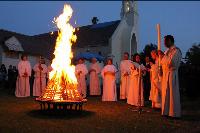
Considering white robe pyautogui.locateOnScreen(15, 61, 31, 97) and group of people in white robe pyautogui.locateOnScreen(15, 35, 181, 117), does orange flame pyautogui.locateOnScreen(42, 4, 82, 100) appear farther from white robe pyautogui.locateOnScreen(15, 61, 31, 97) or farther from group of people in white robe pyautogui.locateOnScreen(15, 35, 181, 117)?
white robe pyautogui.locateOnScreen(15, 61, 31, 97)

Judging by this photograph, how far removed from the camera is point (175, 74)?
10602mm

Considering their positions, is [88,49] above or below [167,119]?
above

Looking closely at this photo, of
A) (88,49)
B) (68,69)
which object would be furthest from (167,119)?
(88,49)

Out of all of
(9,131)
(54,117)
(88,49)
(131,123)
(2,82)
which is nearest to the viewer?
(9,131)

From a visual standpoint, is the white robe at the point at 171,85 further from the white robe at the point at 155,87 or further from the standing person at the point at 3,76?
the standing person at the point at 3,76

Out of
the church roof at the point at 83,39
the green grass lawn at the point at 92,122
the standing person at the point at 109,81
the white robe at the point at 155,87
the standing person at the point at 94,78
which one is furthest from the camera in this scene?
the church roof at the point at 83,39

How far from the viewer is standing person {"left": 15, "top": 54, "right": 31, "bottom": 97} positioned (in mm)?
17656

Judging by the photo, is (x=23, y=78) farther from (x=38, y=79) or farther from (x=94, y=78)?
(x=94, y=78)

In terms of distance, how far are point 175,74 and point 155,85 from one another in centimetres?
228

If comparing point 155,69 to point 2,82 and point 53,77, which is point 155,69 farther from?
point 2,82

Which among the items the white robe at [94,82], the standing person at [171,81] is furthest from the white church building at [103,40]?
the standing person at [171,81]

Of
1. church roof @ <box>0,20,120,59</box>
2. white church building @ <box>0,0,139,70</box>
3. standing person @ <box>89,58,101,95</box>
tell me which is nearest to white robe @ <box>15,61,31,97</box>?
standing person @ <box>89,58,101,95</box>

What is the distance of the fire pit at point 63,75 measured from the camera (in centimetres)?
1117

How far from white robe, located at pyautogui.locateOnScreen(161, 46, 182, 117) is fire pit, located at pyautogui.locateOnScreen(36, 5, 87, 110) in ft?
8.96
